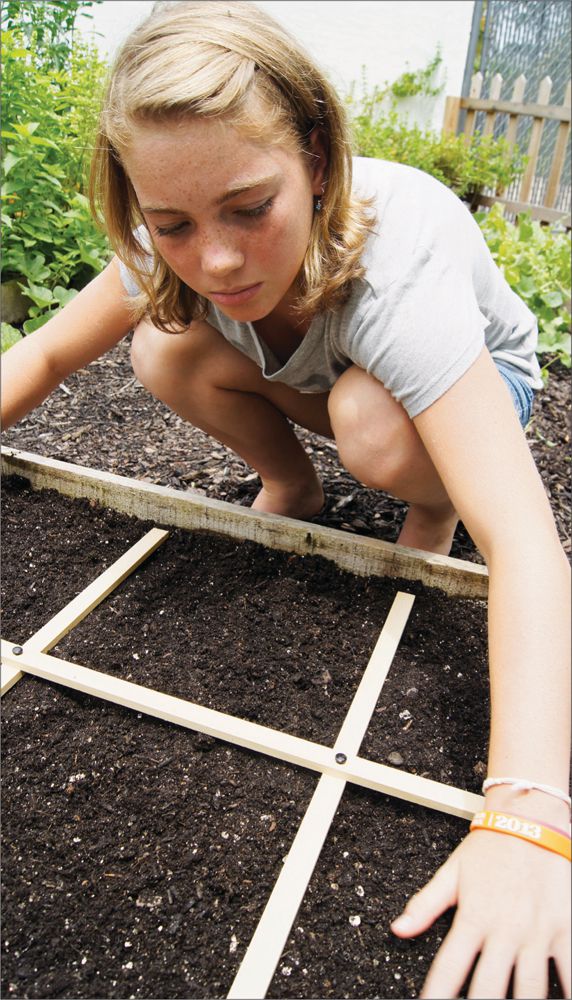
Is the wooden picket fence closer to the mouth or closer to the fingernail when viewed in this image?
the mouth

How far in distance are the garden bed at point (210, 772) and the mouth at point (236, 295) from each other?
611mm

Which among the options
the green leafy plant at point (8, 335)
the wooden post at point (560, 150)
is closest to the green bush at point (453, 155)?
the wooden post at point (560, 150)

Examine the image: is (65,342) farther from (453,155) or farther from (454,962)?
(453,155)

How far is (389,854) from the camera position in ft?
3.44

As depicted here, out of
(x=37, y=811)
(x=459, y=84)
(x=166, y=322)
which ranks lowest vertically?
(x=37, y=811)

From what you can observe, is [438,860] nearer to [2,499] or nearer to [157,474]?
[2,499]

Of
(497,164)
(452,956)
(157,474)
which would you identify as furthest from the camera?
(497,164)

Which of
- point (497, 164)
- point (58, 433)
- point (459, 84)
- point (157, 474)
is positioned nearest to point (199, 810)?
point (157, 474)

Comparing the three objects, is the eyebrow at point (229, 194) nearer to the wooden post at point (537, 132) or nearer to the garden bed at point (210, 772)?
the garden bed at point (210, 772)

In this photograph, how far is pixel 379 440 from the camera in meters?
1.34

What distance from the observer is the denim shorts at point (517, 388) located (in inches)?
58.4

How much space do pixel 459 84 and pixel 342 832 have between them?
258 inches

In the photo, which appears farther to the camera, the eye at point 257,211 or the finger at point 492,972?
the eye at point 257,211

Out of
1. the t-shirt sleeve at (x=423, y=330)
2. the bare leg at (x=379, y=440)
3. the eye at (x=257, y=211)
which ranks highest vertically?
the eye at (x=257, y=211)
